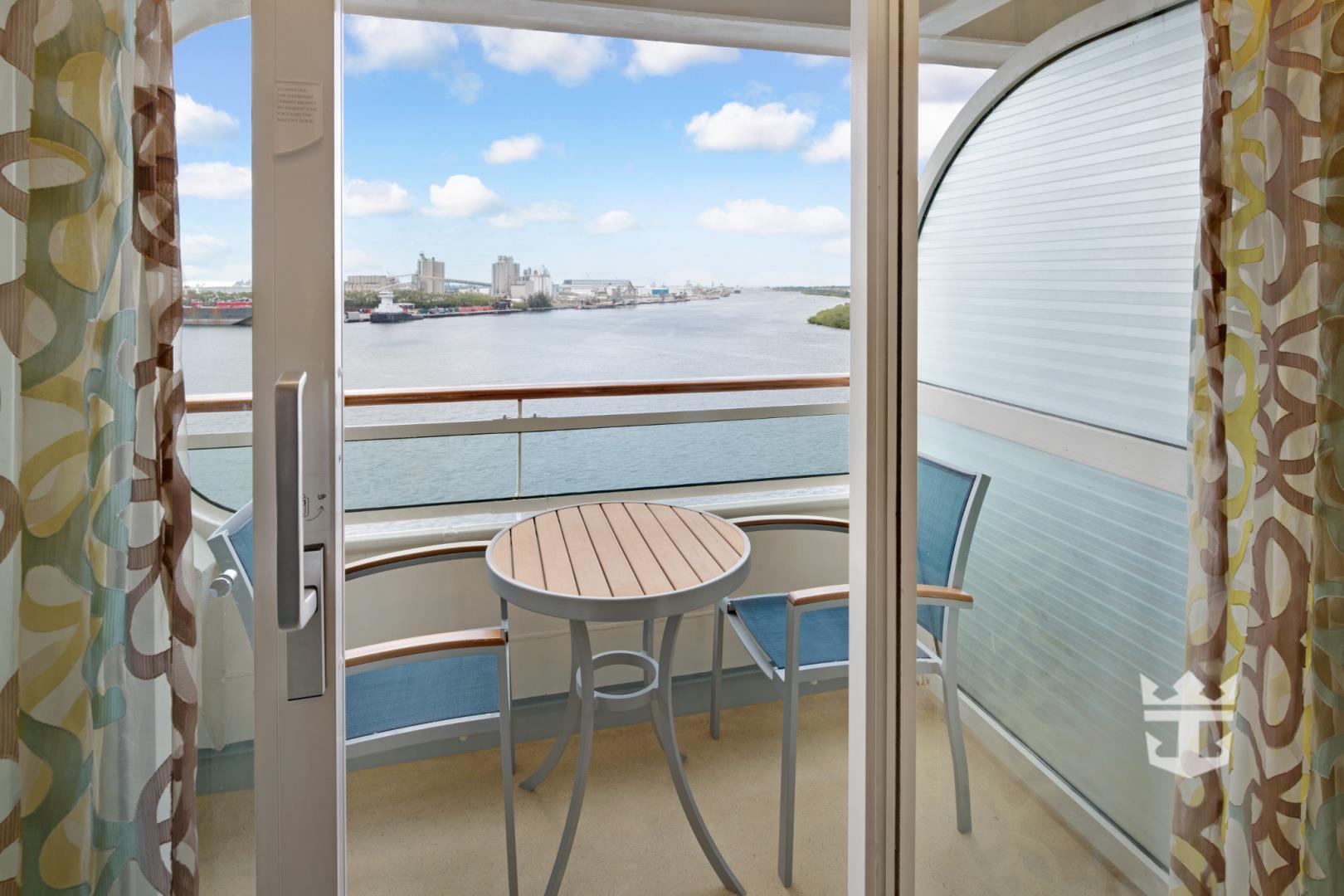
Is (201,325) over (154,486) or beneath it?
over

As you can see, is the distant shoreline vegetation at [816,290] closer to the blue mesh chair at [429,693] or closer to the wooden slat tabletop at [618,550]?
the wooden slat tabletop at [618,550]

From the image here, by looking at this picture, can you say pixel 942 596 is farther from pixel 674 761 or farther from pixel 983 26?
pixel 674 761

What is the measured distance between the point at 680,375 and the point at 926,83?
1.99 metres

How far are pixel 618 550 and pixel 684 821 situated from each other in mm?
688

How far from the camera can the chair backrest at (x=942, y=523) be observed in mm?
1070

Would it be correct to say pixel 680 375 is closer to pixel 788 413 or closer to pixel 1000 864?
pixel 788 413

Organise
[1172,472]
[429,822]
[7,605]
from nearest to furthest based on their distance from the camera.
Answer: [7,605] → [1172,472] → [429,822]

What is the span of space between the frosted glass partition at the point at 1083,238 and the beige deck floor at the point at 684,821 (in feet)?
1.69

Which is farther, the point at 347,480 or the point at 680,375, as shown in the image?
the point at 680,375

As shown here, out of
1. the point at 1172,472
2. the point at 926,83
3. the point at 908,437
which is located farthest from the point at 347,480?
the point at 1172,472

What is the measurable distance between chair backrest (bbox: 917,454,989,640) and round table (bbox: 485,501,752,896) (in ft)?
2.23

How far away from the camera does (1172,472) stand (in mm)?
799

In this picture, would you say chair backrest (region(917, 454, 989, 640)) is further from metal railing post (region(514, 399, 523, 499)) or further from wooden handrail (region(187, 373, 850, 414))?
metal railing post (region(514, 399, 523, 499))

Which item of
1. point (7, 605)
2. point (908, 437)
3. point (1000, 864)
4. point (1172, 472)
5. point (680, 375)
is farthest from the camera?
point (680, 375)
